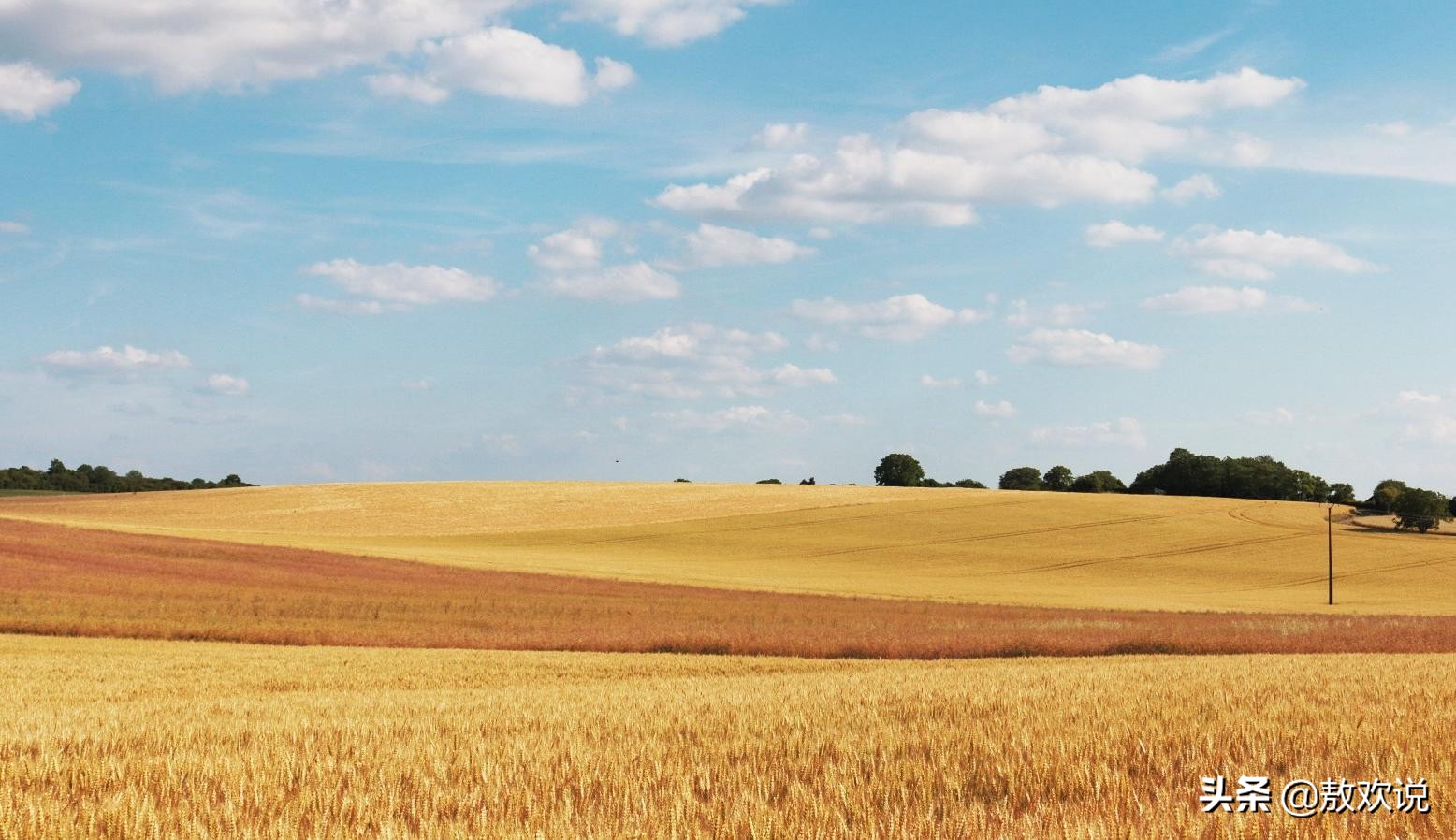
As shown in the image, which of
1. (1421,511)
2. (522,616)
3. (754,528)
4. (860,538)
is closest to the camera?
(522,616)

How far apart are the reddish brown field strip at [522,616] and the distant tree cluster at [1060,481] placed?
97.9 metres

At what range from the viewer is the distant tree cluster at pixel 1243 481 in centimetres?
11844

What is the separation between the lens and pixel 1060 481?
151 metres

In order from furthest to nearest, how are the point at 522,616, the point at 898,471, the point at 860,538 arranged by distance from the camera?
the point at 898,471
the point at 860,538
the point at 522,616

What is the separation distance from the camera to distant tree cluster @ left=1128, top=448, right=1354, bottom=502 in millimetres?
118438

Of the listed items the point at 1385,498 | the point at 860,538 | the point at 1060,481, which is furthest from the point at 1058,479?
the point at 860,538

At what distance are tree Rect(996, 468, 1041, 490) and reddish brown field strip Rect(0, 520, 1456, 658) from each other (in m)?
117

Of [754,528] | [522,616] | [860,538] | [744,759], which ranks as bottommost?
[522,616]

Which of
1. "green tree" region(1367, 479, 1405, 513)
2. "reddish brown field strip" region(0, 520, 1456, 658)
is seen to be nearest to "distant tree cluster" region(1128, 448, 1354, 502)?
"green tree" region(1367, 479, 1405, 513)

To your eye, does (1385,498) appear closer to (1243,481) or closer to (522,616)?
(1243,481)

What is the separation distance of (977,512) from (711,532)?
70.7 feet

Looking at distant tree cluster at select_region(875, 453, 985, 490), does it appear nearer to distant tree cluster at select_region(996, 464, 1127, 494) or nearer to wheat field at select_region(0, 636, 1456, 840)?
distant tree cluster at select_region(996, 464, 1127, 494)

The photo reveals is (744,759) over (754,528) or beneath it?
over

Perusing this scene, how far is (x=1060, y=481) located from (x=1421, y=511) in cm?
7093
